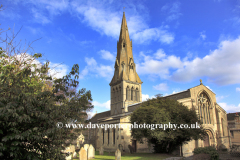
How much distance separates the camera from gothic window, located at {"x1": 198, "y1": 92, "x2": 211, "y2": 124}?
31.1 m

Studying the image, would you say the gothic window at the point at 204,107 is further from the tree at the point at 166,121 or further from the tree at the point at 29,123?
the tree at the point at 29,123

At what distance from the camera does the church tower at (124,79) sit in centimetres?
5241

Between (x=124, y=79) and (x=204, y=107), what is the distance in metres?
25.4

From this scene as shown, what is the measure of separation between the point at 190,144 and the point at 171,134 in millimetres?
8035

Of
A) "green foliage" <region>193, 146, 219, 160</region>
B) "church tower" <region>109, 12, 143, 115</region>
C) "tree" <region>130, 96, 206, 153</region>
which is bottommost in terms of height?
"green foliage" <region>193, 146, 219, 160</region>

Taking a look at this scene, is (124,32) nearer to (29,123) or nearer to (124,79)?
(124,79)

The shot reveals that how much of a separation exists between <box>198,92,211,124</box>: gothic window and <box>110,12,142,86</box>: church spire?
25.2 meters

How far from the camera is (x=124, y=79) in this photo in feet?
173

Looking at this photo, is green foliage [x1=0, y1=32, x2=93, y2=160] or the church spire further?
the church spire

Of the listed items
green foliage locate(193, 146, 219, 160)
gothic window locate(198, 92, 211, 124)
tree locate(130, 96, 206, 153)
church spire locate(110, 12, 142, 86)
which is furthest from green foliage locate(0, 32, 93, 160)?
church spire locate(110, 12, 142, 86)

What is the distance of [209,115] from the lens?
3225 cm

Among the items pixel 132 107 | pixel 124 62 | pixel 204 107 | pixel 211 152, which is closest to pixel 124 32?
pixel 124 62

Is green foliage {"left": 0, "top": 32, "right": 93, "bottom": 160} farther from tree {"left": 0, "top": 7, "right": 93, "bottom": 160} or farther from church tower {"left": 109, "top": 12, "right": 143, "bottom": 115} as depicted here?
church tower {"left": 109, "top": 12, "right": 143, "bottom": 115}

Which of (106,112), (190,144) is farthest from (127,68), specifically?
(190,144)
